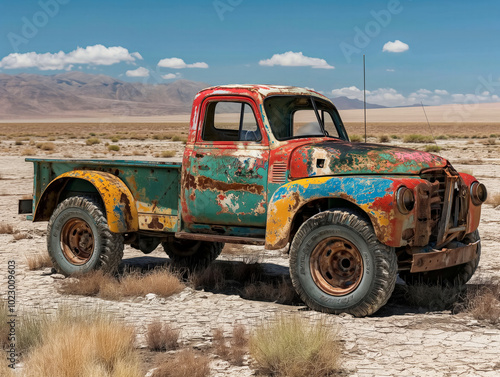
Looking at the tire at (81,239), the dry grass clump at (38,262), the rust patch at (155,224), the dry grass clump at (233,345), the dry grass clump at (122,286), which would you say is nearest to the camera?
the dry grass clump at (233,345)

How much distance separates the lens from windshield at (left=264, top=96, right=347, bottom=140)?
7852 millimetres

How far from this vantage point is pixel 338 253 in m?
7.06

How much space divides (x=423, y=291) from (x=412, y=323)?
0.91m

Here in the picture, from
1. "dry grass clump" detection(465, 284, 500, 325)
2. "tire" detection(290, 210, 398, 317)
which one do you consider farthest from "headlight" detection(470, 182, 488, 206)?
"tire" detection(290, 210, 398, 317)

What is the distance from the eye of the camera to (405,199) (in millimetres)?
6586

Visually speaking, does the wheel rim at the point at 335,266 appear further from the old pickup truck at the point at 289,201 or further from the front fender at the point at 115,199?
the front fender at the point at 115,199

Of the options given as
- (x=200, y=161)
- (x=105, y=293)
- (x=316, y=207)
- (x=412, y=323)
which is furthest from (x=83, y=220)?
(x=412, y=323)

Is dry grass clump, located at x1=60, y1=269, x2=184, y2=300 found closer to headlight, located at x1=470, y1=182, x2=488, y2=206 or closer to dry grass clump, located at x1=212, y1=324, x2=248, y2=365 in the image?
dry grass clump, located at x1=212, y1=324, x2=248, y2=365

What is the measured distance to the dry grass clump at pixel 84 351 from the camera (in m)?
4.82

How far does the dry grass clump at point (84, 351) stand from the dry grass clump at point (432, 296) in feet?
10.6

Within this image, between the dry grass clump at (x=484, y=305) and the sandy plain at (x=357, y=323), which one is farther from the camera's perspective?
the dry grass clump at (x=484, y=305)

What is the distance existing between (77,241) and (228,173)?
103 inches

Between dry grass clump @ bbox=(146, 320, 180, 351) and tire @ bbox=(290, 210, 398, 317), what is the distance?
161 cm

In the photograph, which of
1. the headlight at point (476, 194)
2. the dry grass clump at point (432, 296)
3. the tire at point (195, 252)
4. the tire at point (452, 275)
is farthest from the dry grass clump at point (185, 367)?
the tire at point (195, 252)
